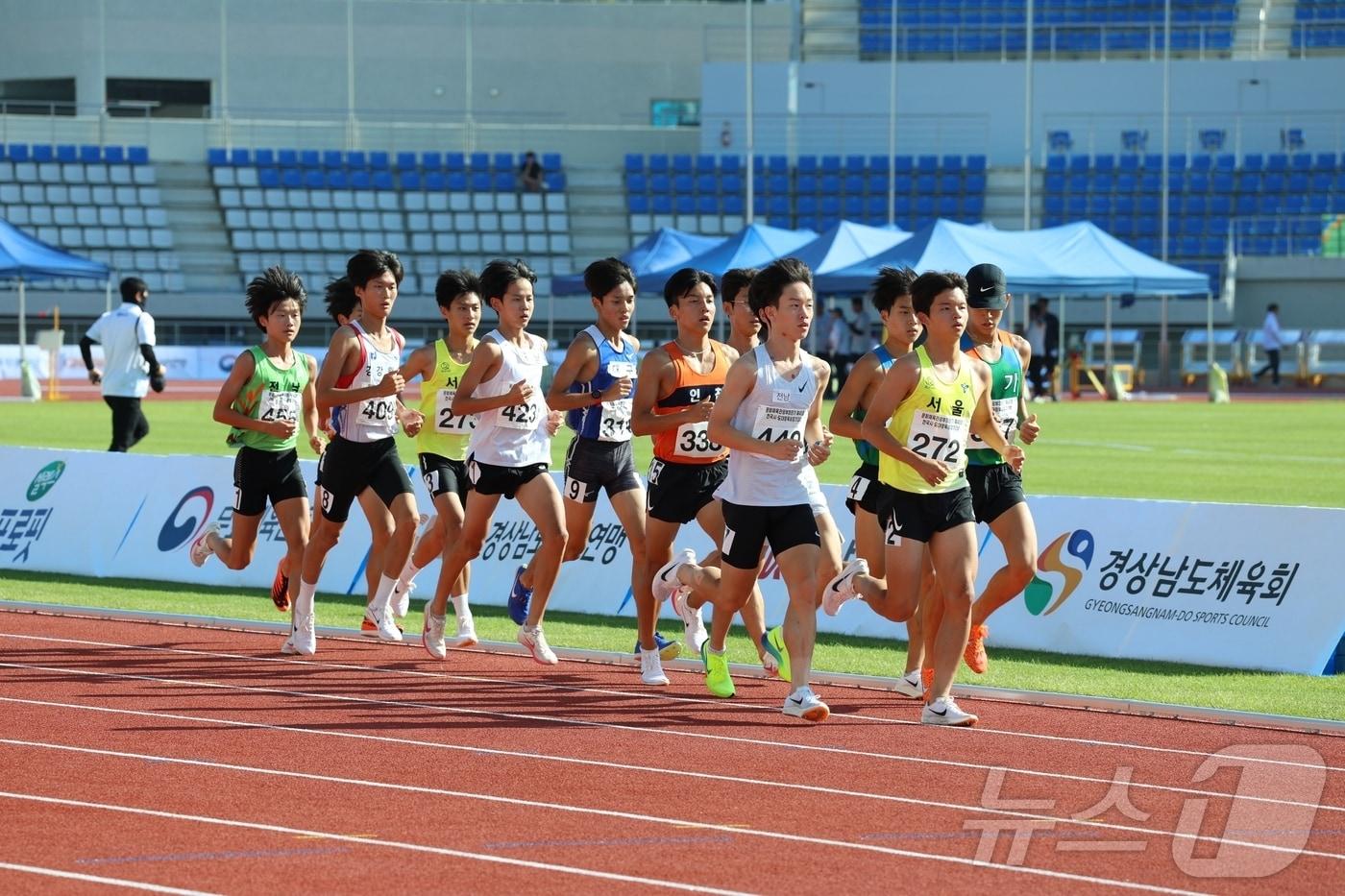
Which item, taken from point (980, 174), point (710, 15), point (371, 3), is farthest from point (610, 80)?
point (980, 174)

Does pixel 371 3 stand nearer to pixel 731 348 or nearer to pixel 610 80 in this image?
pixel 610 80

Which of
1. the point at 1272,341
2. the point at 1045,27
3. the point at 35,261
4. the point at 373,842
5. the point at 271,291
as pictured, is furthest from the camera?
the point at 1045,27

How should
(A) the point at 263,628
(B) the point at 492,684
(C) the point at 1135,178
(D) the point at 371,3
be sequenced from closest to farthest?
(B) the point at 492,684, (A) the point at 263,628, (C) the point at 1135,178, (D) the point at 371,3

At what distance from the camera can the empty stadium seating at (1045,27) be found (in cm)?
4991

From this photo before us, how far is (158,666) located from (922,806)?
15.1 feet

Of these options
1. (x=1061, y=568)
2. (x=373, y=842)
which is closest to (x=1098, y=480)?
(x=1061, y=568)

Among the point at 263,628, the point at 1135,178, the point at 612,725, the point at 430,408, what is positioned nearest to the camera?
the point at 612,725

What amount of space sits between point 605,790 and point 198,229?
41.4 metres

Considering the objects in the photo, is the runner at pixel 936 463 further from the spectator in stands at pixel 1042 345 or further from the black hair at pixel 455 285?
the spectator in stands at pixel 1042 345

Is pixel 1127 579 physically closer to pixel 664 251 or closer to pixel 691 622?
pixel 691 622

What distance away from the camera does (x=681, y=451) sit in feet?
30.0

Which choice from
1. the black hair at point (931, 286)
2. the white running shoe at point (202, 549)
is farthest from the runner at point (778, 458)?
the white running shoe at point (202, 549)

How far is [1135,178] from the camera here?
4706cm

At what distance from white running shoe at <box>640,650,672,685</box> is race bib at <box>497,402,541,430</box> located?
128 cm
